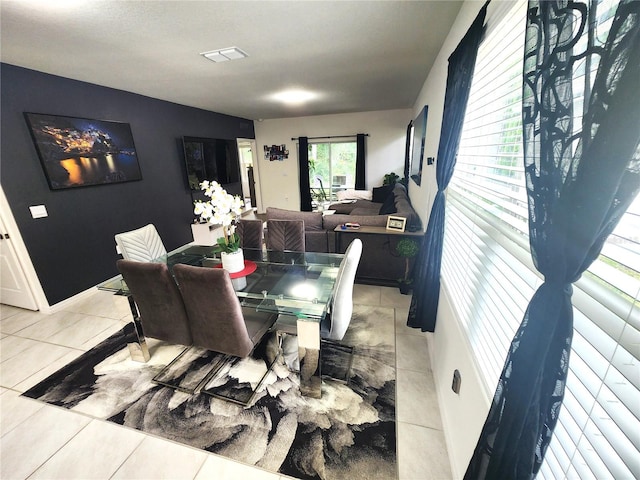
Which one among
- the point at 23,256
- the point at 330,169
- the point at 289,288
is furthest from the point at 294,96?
the point at 23,256

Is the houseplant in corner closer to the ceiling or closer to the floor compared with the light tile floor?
closer to the ceiling

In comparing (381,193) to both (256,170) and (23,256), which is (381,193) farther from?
(23,256)

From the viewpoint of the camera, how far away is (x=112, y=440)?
156 cm

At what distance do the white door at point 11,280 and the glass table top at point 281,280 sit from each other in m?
1.47

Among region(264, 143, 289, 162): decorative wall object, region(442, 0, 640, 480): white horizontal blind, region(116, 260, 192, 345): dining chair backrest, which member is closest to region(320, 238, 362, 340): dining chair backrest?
region(442, 0, 640, 480): white horizontal blind

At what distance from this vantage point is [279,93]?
3.99 metres

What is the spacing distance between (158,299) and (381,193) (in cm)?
520

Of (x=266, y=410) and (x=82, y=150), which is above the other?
(x=82, y=150)

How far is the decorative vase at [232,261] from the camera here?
6.73 ft

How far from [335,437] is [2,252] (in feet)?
12.6

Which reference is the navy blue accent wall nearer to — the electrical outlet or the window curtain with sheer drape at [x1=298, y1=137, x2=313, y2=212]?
the window curtain with sheer drape at [x1=298, y1=137, x2=313, y2=212]

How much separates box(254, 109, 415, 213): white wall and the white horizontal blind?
16.4 ft

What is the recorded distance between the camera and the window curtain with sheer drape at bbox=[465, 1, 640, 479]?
0.43 m

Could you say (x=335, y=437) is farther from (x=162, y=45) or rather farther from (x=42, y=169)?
(x=42, y=169)
